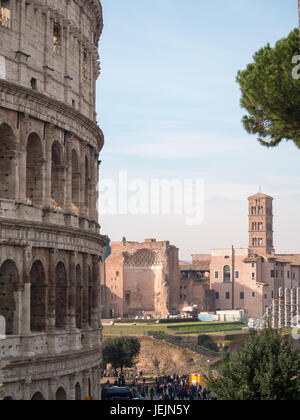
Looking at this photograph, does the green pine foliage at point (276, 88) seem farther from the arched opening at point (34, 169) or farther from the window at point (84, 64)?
the window at point (84, 64)

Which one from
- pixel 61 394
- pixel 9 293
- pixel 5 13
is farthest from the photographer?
pixel 61 394

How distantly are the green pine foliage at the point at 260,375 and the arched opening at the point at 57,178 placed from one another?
9.42 m

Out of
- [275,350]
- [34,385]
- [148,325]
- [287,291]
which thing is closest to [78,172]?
[34,385]

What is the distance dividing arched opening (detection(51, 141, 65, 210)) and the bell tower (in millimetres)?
108410

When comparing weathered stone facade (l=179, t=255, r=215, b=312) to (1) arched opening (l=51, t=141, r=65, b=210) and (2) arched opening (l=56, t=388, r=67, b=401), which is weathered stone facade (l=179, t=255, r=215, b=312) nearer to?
(1) arched opening (l=51, t=141, r=65, b=210)

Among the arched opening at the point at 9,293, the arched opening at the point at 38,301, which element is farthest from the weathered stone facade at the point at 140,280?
the arched opening at the point at 9,293

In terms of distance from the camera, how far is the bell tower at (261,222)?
141 m

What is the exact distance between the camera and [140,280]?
109 meters

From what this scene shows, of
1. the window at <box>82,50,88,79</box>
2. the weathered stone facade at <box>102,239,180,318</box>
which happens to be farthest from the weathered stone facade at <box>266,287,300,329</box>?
the window at <box>82,50,88,79</box>

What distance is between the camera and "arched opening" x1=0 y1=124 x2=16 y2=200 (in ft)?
99.5

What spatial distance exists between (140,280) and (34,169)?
7716 centimetres

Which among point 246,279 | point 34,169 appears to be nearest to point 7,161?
point 34,169

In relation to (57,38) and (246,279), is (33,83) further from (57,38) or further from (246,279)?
(246,279)
